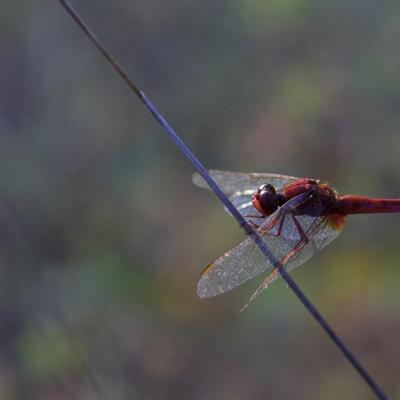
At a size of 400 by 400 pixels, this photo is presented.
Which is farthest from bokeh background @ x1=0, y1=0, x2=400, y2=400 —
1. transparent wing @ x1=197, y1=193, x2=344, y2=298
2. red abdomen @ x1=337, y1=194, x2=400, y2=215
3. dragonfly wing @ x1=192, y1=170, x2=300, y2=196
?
red abdomen @ x1=337, y1=194, x2=400, y2=215

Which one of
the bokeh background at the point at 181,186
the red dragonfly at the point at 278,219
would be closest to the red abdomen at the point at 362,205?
the red dragonfly at the point at 278,219

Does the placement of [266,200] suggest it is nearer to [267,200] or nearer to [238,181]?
[267,200]

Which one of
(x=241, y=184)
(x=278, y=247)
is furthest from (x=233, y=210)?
(x=241, y=184)

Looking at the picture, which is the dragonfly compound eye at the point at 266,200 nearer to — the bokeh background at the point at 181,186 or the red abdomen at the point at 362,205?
the red abdomen at the point at 362,205

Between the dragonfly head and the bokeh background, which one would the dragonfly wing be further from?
the bokeh background

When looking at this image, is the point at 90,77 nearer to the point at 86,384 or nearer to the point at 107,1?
the point at 107,1

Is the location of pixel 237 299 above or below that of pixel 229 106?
below

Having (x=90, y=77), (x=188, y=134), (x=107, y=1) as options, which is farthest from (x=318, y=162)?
(x=107, y=1)
